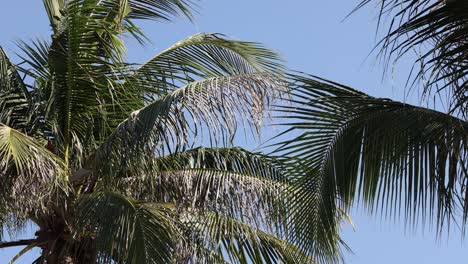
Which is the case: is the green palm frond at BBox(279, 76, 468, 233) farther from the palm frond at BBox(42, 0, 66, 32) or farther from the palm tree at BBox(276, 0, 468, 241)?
the palm frond at BBox(42, 0, 66, 32)

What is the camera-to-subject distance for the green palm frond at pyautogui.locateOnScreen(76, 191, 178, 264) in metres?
9.97

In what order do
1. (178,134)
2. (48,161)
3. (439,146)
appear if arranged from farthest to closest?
(48,161)
(178,134)
(439,146)

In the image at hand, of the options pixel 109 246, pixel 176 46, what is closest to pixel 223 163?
pixel 176 46

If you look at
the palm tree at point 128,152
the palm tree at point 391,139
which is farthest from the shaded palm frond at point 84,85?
the palm tree at point 391,139

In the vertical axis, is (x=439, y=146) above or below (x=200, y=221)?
above

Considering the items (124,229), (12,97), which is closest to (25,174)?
(124,229)

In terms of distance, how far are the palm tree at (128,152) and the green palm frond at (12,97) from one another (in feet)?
0.04

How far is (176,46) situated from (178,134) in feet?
10.1

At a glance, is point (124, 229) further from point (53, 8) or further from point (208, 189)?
point (53, 8)

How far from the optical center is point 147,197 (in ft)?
36.4

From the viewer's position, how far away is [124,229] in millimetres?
10102

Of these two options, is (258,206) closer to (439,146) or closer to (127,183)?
(127,183)

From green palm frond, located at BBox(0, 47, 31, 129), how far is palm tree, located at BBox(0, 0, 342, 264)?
0.01 meters

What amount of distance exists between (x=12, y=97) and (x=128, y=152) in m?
2.61
